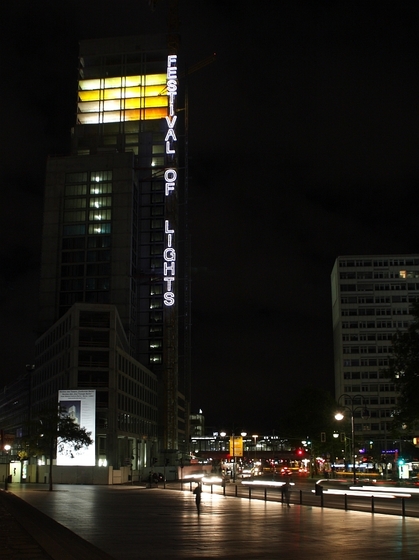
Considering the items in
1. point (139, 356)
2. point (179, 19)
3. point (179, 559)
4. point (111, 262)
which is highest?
point (179, 19)

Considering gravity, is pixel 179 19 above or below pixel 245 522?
Answer: above

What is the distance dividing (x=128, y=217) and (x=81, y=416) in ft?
261

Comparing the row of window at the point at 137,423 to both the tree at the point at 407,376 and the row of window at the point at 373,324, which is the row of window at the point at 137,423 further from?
the tree at the point at 407,376

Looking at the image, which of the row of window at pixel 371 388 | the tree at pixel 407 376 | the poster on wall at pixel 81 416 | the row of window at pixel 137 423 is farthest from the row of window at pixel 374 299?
the tree at pixel 407 376

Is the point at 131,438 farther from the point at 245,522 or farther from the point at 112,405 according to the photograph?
the point at 245,522

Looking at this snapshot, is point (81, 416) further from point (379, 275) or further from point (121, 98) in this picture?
point (121, 98)

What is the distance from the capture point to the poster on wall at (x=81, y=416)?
9638cm

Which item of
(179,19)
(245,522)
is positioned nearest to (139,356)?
(179,19)

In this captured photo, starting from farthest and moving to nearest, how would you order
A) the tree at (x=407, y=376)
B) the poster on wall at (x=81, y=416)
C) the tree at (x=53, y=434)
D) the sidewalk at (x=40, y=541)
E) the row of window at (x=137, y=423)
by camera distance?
the row of window at (x=137, y=423) → the poster on wall at (x=81, y=416) → the tree at (x=53, y=434) → the tree at (x=407, y=376) → the sidewalk at (x=40, y=541)

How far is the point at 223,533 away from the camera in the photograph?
2766 cm

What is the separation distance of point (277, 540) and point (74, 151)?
170m

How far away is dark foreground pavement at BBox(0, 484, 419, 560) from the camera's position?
856 inches

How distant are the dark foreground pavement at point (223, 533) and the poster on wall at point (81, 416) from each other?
53761 mm

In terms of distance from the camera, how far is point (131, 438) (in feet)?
425
